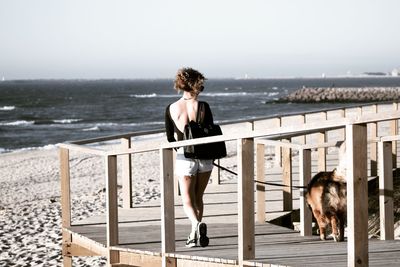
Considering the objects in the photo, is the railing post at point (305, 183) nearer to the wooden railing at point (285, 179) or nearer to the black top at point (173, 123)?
the wooden railing at point (285, 179)

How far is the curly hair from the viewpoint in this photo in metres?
6.36

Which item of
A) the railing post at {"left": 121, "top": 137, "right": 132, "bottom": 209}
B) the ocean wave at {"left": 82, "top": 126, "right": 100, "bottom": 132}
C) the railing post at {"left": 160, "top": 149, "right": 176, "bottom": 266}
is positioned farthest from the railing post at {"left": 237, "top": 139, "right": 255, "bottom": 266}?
the ocean wave at {"left": 82, "top": 126, "right": 100, "bottom": 132}

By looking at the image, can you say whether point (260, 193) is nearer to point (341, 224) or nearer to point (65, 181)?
point (341, 224)

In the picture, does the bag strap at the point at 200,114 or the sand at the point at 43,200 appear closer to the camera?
the bag strap at the point at 200,114

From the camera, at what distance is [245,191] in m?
5.27

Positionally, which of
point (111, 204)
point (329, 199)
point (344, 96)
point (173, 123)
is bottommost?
point (344, 96)

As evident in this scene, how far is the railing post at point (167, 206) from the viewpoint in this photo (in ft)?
20.0

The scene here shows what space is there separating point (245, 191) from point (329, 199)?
3.70ft

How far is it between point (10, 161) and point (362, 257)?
2891 cm

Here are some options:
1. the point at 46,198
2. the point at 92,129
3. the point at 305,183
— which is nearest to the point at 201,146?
the point at 305,183

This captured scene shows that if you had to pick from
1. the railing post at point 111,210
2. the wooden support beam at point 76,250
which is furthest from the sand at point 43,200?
the railing post at point 111,210

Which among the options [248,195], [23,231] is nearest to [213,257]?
[248,195]

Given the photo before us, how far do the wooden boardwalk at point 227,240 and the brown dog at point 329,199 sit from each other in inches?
6.8

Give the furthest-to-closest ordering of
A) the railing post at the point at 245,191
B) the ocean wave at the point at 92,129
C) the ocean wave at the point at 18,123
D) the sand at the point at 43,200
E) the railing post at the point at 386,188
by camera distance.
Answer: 1. the ocean wave at the point at 18,123
2. the ocean wave at the point at 92,129
3. the sand at the point at 43,200
4. the railing post at the point at 386,188
5. the railing post at the point at 245,191
